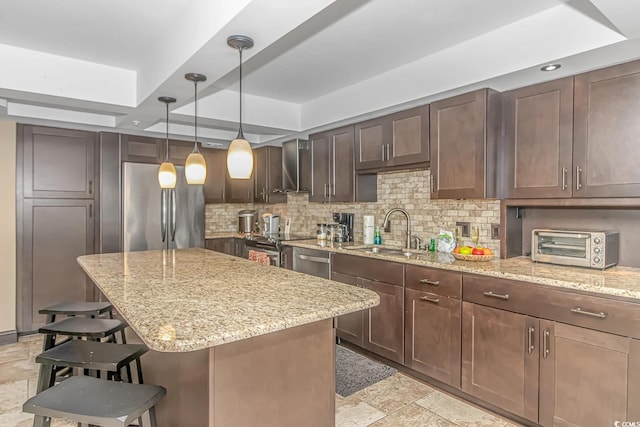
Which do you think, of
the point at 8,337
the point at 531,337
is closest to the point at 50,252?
the point at 8,337

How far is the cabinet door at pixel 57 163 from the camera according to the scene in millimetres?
4000

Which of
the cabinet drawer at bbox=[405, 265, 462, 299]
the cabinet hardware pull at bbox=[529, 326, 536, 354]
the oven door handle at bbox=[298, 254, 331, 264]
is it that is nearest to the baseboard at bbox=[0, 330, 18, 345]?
the oven door handle at bbox=[298, 254, 331, 264]

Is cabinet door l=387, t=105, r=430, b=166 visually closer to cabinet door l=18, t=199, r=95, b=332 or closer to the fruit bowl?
the fruit bowl

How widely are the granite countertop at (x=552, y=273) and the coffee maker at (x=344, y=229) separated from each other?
117cm

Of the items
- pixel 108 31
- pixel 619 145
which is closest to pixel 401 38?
pixel 619 145

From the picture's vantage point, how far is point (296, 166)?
4.71 meters

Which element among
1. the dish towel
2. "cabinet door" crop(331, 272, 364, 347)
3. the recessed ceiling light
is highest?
the recessed ceiling light

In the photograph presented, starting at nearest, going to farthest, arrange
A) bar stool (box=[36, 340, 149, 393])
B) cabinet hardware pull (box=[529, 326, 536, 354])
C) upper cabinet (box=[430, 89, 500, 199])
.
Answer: bar stool (box=[36, 340, 149, 393]) < cabinet hardware pull (box=[529, 326, 536, 354]) < upper cabinet (box=[430, 89, 500, 199])

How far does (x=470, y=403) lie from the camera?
8.50 ft

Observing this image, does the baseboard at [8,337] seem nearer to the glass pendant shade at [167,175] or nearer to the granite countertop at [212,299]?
the granite countertop at [212,299]

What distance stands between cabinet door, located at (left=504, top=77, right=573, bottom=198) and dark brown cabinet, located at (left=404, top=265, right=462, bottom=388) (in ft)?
2.69

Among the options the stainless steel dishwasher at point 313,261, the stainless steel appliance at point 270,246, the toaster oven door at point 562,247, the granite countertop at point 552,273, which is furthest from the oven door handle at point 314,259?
the toaster oven door at point 562,247

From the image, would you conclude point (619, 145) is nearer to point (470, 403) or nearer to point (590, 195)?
point (590, 195)

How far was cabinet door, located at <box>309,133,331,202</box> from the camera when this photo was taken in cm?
426
